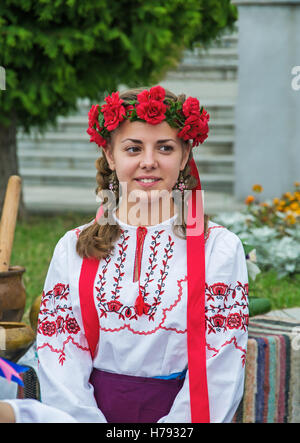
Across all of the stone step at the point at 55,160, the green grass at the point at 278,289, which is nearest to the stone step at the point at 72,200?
the stone step at the point at 55,160

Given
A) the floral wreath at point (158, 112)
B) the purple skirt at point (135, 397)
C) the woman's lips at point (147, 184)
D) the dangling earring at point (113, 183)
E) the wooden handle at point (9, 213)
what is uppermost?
the floral wreath at point (158, 112)

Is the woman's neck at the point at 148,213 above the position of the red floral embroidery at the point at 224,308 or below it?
above

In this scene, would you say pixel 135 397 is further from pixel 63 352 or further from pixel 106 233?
pixel 106 233

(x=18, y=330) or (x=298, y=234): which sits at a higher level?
(x=18, y=330)

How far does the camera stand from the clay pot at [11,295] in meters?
2.68

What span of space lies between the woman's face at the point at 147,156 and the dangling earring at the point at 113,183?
0.16m

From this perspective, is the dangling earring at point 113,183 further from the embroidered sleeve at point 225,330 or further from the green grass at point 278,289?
the green grass at point 278,289

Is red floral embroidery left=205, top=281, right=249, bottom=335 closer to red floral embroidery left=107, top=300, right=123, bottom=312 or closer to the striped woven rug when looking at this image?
red floral embroidery left=107, top=300, right=123, bottom=312

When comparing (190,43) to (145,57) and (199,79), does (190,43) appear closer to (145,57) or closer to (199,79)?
(145,57)

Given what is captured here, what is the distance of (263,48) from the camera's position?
8609 millimetres

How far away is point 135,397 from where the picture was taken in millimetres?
2119

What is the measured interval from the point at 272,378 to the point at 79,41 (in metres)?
4.57
